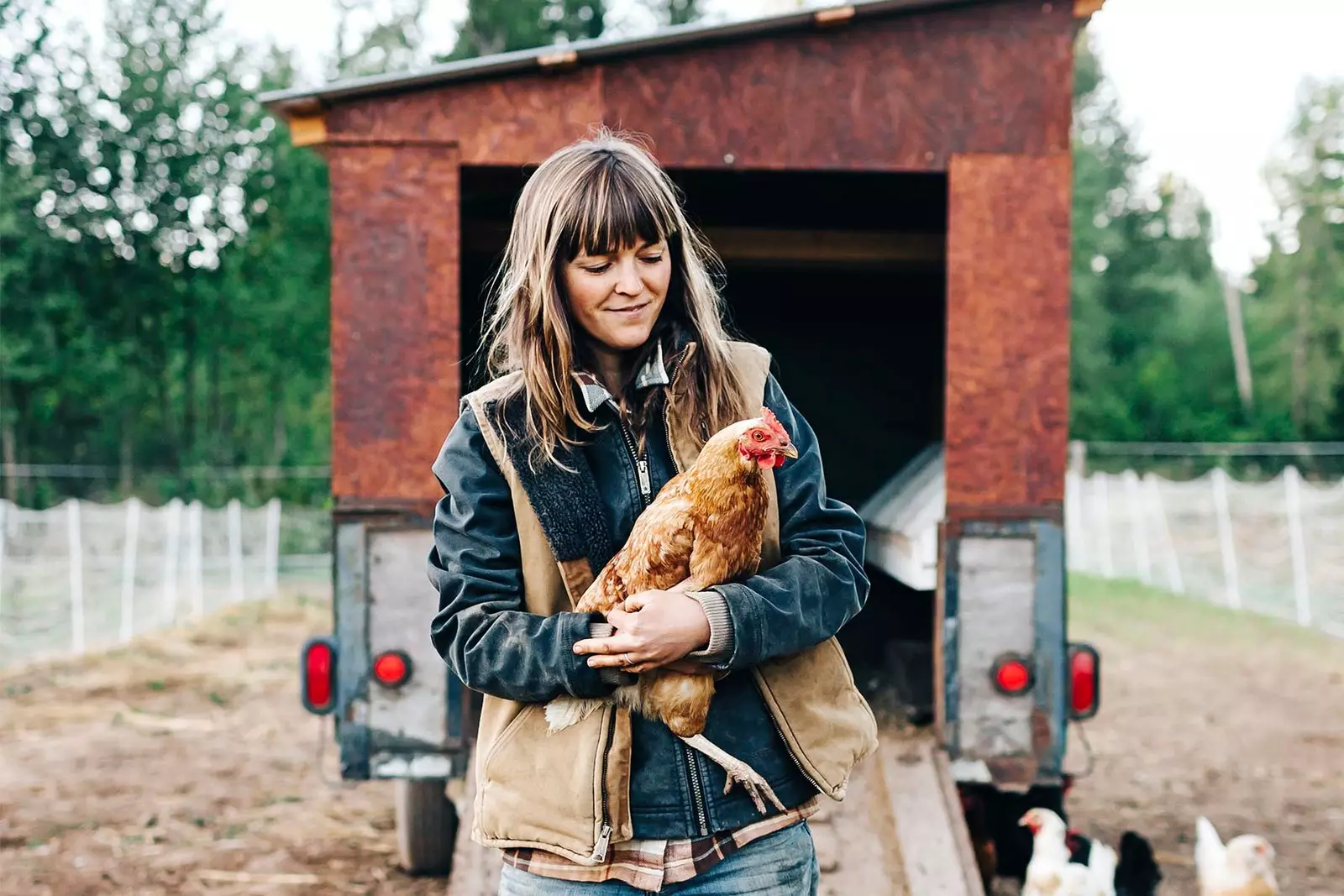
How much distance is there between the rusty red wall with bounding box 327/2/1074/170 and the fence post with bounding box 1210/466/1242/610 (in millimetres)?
11171


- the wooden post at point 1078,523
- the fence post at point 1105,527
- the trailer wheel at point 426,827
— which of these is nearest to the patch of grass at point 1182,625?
the fence post at point 1105,527

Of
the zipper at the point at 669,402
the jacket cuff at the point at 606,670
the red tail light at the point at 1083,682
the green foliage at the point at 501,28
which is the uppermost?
the green foliage at the point at 501,28

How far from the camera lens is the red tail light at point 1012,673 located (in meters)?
3.48

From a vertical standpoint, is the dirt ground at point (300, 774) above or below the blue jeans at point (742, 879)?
below

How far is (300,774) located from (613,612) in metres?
5.69

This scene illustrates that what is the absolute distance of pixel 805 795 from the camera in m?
1.76

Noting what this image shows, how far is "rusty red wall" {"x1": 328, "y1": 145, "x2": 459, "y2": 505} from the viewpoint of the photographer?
11.0 feet

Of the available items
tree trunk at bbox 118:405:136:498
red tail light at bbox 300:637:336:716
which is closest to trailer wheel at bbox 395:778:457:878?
red tail light at bbox 300:637:336:716

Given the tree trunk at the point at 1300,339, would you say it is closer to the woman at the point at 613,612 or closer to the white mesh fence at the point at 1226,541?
the white mesh fence at the point at 1226,541

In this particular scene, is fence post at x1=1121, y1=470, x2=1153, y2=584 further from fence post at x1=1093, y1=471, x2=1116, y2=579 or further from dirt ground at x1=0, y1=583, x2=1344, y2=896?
dirt ground at x1=0, y1=583, x2=1344, y2=896

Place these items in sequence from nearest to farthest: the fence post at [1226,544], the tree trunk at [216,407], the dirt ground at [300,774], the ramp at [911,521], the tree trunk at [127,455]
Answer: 1. the ramp at [911,521]
2. the dirt ground at [300,774]
3. the fence post at [1226,544]
4. the tree trunk at [127,455]
5. the tree trunk at [216,407]

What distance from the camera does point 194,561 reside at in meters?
13.6

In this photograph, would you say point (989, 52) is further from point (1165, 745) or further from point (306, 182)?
point (306, 182)

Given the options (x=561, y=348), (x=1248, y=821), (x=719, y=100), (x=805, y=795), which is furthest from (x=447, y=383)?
(x=1248, y=821)
